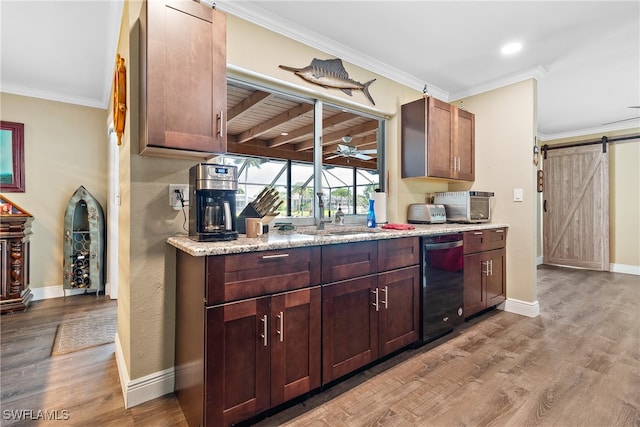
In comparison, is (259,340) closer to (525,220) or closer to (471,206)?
(471,206)

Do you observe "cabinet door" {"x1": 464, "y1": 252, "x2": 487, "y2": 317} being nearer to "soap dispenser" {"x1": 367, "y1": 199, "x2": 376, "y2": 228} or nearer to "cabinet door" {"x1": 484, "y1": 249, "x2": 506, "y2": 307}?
"cabinet door" {"x1": 484, "y1": 249, "x2": 506, "y2": 307}

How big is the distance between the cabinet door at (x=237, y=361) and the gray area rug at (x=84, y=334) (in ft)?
5.42

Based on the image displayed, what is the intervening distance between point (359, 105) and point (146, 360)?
258 cm

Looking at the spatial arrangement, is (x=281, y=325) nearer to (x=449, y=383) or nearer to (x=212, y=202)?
(x=212, y=202)

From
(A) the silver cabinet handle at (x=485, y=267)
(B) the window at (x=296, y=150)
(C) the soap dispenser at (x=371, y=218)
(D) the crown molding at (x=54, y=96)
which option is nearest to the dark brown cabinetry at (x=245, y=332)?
(B) the window at (x=296, y=150)

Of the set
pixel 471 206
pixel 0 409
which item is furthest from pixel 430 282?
pixel 0 409

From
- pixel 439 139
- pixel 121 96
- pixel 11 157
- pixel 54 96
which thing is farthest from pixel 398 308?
pixel 54 96

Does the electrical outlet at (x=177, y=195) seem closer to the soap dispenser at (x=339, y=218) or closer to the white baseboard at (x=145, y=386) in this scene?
the white baseboard at (x=145, y=386)

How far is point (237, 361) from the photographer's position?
1.45 meters

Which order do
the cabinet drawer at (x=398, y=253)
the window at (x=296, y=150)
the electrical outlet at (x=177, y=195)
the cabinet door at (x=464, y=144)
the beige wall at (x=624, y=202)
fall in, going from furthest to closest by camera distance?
the beige wall at (x=624, y=202), the cabinet door at (x=464, y=144), the window at (x=296, y=150), the cabinet drawer at (x=398, y=253), the electrical outlet at (x=177, y=195)

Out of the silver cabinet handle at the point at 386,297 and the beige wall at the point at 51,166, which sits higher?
the beige wall at the point at 51,166

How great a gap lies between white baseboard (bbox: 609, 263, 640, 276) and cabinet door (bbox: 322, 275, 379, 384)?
18.3 feet

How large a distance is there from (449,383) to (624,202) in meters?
5.43

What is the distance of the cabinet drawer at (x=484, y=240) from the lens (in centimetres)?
286
